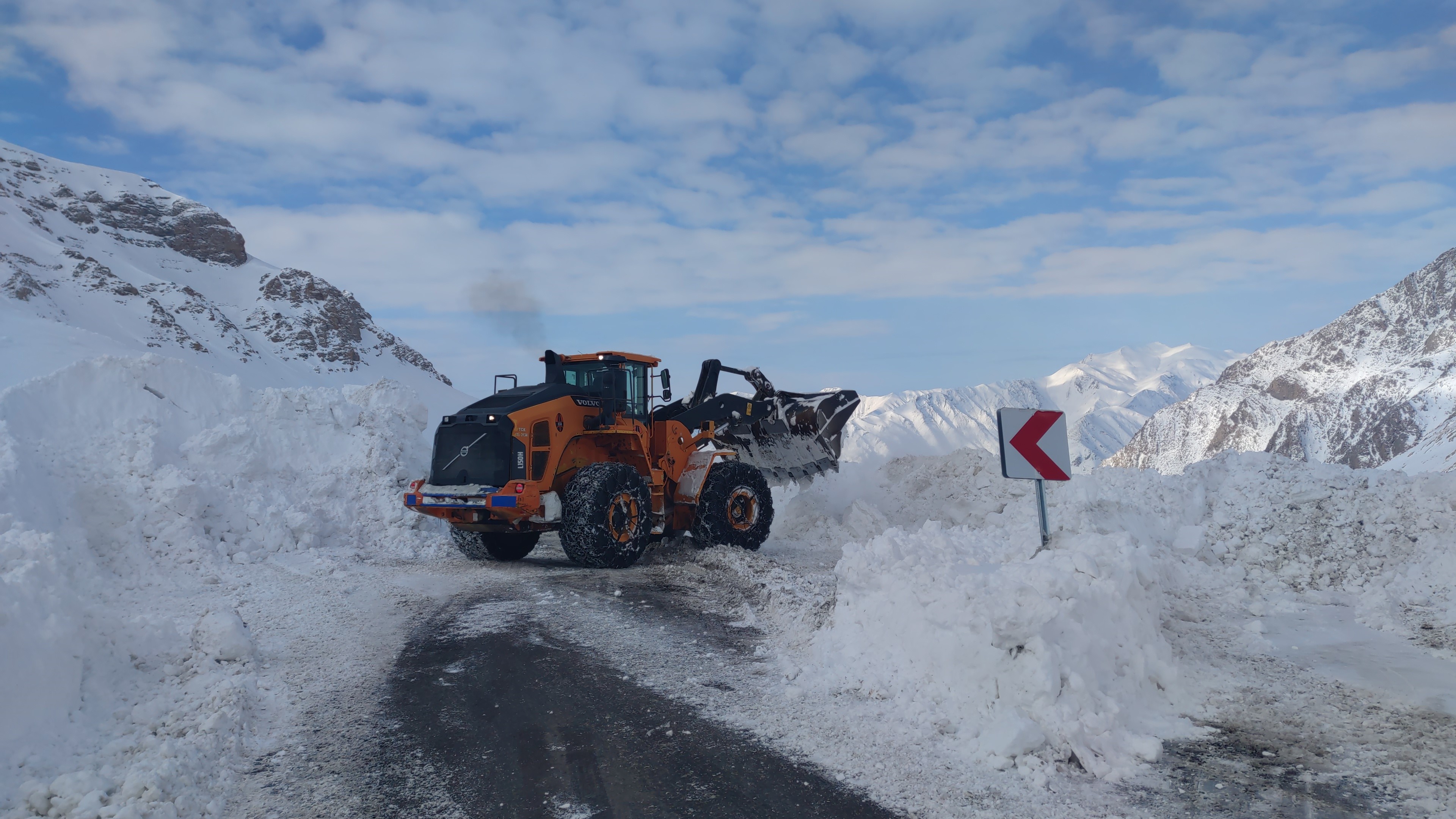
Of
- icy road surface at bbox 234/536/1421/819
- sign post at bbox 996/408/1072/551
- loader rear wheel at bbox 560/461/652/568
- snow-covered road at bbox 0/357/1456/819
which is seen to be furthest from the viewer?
loader rear wheel at bbox 560/461/652/568

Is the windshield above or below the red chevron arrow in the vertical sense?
above

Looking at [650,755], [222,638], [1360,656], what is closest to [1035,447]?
[1360,656]

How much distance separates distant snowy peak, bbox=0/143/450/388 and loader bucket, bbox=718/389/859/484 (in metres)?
40.2

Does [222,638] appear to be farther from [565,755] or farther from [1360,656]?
[1360,656]

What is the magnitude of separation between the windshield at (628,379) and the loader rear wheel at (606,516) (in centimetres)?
133

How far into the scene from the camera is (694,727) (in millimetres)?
5148

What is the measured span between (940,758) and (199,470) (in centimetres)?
1229

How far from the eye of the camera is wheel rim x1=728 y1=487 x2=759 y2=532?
12.6 metres

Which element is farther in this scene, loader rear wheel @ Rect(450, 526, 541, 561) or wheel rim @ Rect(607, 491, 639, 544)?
loader rear wheel @ Rect(450, 526, 541, 561)

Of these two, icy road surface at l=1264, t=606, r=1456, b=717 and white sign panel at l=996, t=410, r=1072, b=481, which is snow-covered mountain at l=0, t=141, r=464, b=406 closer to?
white sign panel at l=996, t=410, r=1072, b=481

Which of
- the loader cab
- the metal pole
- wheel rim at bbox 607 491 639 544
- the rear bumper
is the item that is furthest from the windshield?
the metal pole

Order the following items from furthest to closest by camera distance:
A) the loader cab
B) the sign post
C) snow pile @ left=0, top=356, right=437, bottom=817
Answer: the loader cab, the sign post, snow pile @ left=0, top=356, right=437, bottom=817

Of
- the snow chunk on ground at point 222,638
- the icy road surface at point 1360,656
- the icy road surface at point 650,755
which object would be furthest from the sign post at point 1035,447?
the snow chunk on ground at point 222,638

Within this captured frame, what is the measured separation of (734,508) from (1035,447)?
632cm
